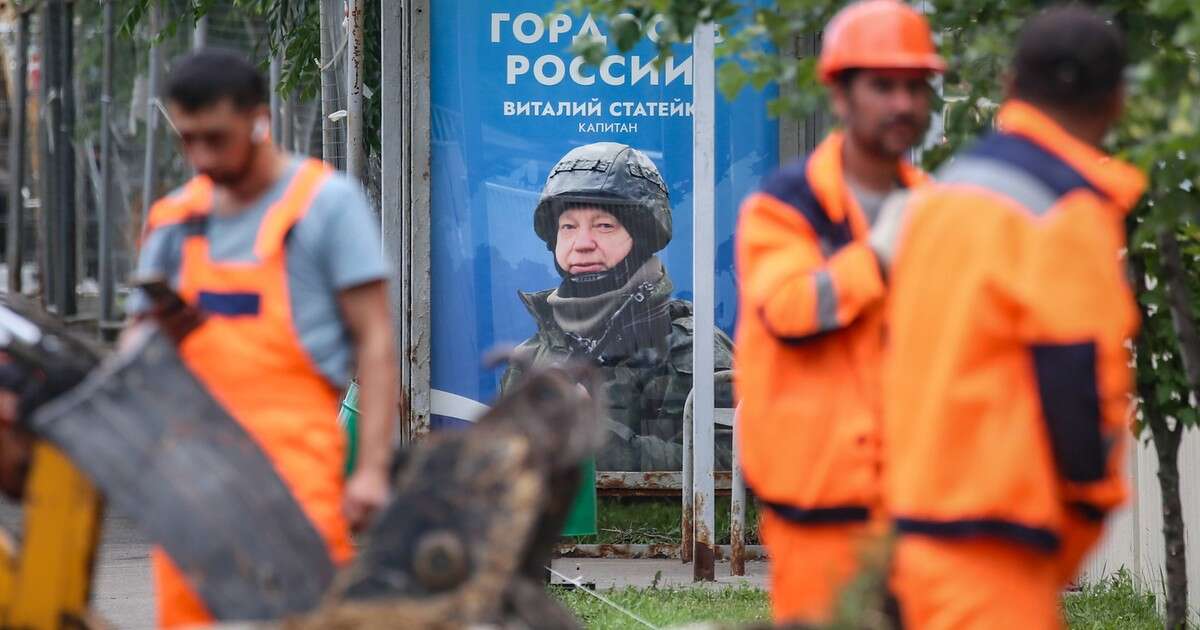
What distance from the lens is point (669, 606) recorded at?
8.38 metres

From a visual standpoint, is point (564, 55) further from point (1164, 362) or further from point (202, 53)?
point (202, 53)

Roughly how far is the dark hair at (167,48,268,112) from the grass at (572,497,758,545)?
5.54 metres

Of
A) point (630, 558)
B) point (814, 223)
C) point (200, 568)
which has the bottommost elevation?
point (630, 558)

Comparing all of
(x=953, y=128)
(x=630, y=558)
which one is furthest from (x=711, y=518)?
(x=953, y=128)

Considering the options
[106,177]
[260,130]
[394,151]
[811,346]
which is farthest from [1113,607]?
[106,177]

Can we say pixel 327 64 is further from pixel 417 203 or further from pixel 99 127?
pixel 99 127

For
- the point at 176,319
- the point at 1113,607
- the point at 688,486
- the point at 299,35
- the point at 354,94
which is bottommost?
the point at 1113,607

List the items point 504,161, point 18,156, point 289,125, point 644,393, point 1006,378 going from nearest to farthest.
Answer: point 1006,378, point 504,161, point 644,393, point 289,125, point 18,156

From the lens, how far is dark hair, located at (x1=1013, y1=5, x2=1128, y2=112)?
381 cm

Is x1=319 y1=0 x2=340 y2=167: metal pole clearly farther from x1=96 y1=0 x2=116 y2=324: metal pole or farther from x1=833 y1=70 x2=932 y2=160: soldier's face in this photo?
x1=96 y1=0 x2=116 y2=324: metal pole

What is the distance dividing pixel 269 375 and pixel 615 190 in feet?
17.8

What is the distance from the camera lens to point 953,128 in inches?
222

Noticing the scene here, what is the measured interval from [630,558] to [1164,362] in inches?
150

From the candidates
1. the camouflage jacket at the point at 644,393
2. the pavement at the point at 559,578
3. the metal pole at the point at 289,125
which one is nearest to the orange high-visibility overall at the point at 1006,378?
the pavement at the point at 559,578
